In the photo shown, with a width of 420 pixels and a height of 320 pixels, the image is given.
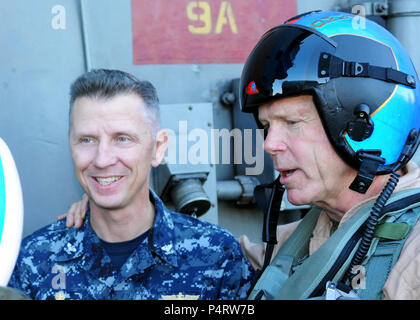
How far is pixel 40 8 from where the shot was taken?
275 centimetres

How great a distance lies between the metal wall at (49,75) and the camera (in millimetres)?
2715

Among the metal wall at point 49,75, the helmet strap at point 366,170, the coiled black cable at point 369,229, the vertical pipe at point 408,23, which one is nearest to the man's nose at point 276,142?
the helmet strap at point 366,170

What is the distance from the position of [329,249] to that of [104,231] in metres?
0.89

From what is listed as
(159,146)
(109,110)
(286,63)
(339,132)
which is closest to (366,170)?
(339,132)

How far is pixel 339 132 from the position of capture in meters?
1.83

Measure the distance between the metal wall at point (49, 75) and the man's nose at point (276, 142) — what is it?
3.27ft

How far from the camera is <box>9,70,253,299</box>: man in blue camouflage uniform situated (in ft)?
6.77

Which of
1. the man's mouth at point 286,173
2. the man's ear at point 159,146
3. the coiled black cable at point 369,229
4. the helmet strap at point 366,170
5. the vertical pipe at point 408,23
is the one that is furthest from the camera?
the vertical pipe at point 408,23

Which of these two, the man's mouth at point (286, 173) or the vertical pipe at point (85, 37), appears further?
the vertical pipe at point (85, 37)

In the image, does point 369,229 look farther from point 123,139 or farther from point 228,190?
point 228,190

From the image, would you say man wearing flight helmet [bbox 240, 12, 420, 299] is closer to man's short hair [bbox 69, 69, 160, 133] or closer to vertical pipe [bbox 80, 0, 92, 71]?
man's short hair [bbox 69, 69, 160, 133]

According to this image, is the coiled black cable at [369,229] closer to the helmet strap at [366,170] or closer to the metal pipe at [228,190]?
the helmet strap at [366,170]

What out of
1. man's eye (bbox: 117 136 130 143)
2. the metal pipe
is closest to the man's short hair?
man's eye (bbox: 117 136 130 143)
